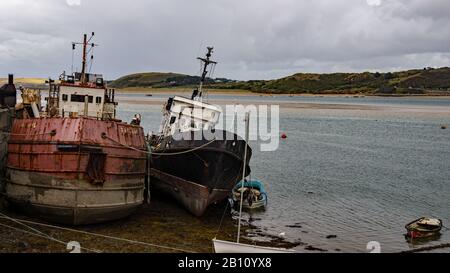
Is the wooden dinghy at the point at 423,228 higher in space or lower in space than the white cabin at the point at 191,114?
lower

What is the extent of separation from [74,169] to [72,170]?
84 millimetres

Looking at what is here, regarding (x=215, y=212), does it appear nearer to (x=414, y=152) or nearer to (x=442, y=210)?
(x=442, y=210)

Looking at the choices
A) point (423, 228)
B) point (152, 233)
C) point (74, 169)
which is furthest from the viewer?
point (423, 228)

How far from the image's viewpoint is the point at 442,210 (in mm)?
25547

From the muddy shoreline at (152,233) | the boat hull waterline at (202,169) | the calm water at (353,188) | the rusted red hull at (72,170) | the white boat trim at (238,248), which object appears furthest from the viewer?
the calm water at (353,188)

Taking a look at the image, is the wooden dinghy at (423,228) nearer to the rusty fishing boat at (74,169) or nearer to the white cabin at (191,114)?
the white cabin at (191,114)

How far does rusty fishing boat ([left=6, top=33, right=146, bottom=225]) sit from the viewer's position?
16.3m

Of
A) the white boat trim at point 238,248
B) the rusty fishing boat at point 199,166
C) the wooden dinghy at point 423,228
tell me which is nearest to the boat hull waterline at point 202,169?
the rusty fishing boat at point 199,166

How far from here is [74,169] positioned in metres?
16.2

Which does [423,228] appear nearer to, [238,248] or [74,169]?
[238,248]

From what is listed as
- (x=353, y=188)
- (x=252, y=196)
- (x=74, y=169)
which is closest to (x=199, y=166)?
(x=252, y=196)

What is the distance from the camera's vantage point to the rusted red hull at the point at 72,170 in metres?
16.3

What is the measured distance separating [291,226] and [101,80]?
1099 cm

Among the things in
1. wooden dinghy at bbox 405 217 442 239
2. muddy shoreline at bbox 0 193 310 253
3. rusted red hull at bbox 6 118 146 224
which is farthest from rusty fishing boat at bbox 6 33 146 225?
wooden dinghy at bbox 405 217 442 239
